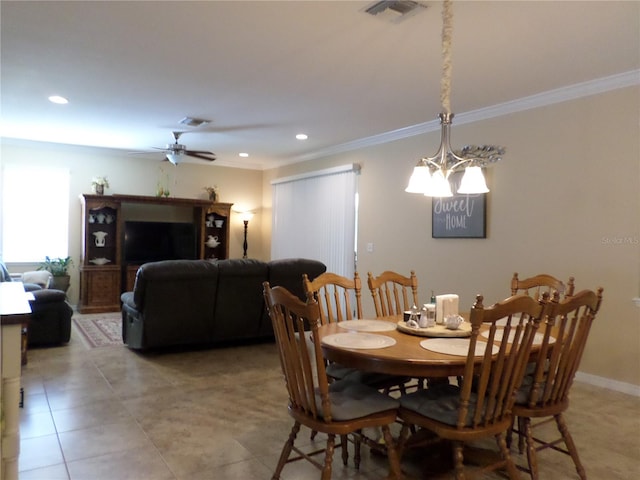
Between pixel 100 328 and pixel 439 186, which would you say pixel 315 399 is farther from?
pixel 100 328

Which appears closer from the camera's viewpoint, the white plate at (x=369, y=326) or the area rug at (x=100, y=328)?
the white plate at (x=369, y=326)

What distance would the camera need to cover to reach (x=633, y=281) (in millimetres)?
3750

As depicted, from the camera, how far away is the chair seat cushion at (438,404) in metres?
2.04

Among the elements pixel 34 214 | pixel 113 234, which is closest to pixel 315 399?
pixel 113 234

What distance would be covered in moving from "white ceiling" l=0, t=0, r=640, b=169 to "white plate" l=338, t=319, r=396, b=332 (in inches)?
72.6

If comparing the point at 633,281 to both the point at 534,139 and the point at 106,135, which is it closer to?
the point at 534,139

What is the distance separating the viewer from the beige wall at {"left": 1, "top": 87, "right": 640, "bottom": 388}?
12.5ft

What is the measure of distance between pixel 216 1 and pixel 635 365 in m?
4.05

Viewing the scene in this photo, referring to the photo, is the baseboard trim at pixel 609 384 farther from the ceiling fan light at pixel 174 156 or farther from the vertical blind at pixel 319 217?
the ceiling fan light at pixel 174 156

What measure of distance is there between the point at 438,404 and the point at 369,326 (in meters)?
0.64

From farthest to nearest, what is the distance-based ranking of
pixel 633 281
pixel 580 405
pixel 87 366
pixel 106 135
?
pixel 106 135, pixel 87 366, pixel 633 281, pixel 580 405

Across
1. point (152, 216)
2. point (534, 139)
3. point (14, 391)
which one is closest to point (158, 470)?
point (14, 391)

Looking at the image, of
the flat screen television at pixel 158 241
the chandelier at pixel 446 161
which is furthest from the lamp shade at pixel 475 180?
the flat screen television at pixel 158 241

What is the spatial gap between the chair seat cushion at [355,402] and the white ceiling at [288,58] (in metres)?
2.13
